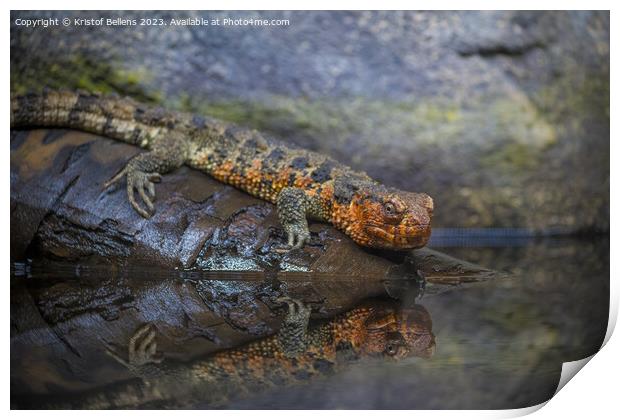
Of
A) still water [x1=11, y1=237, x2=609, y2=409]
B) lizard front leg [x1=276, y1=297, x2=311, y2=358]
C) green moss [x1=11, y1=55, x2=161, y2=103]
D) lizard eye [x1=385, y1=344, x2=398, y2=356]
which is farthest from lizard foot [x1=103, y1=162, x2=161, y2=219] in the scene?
lizard eye [x1=385, y1=344, x2=398, y2=356]

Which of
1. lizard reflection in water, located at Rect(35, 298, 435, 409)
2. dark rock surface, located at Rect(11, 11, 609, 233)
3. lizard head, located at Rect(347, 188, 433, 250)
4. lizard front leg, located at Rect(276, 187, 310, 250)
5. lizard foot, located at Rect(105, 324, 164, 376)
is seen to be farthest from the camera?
lizard front leg, located at Rect(276, 187, 310, 250)

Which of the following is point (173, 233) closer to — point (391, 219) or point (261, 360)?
point (391, 219)

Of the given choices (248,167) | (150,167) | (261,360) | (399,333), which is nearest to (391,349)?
(399,333)

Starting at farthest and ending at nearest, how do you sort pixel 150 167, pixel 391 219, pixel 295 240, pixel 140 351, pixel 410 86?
pixel 410 86, pixel 150 167, pixel 295 240, pixel 391 219, pixel 140 351

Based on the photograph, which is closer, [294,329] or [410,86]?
[294,329]

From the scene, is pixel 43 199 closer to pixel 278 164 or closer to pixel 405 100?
pixel 278 164

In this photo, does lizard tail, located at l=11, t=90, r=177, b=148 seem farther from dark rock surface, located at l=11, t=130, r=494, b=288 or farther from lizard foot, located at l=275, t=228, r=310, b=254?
lizard foot, located at l=275, t=228, r=310, b=254

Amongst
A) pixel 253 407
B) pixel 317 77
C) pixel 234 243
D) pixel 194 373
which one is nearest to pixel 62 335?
pixel 194 373
